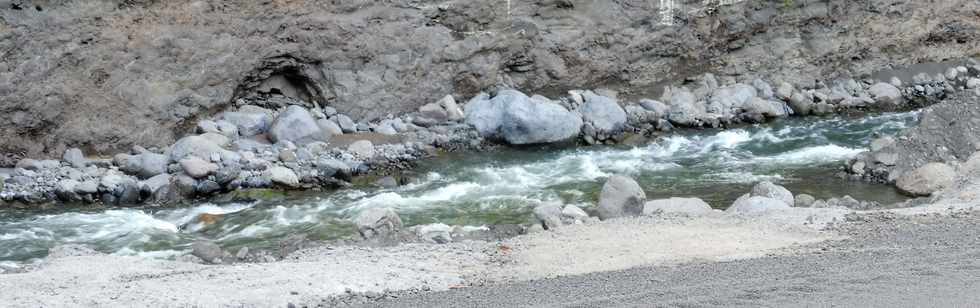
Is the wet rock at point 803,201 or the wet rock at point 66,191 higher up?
the wet rock at point 66,191

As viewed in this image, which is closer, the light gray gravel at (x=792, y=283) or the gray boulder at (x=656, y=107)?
the light gray gravel at (x=792, y=283)

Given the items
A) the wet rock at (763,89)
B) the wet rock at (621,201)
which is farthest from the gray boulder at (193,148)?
the wet rock at (763,89)

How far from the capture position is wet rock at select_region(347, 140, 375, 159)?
12469 millimetres

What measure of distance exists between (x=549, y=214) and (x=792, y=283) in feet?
11.2

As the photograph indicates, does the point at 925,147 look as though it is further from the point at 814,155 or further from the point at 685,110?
the point at 685,110

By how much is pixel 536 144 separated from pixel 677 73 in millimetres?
3487

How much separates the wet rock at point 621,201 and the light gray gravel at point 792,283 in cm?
223

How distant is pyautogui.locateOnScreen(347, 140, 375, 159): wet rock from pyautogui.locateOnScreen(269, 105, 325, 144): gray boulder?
1.69 ft

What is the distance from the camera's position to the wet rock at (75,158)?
11.9 meters

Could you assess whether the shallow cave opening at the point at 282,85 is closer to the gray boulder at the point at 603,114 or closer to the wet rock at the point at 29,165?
the wet rock at the point at 29,165

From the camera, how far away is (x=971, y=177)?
34.7 feet

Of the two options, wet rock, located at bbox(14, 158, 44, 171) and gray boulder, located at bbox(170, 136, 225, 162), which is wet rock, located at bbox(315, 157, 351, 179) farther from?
wet rock, located at bbox(14, 158, 44, 171)

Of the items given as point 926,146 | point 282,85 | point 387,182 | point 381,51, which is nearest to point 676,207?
point 387,182

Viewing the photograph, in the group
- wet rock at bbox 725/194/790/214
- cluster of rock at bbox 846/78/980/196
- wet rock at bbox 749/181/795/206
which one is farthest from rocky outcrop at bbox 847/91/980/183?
wet rock at bbox 725/194/790/214
